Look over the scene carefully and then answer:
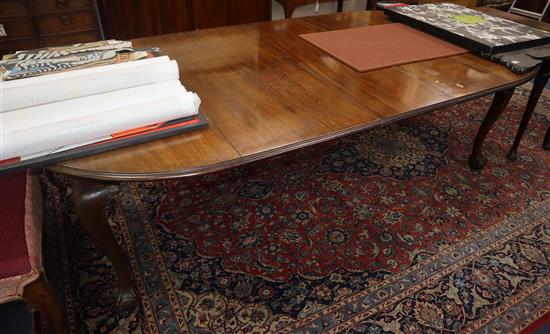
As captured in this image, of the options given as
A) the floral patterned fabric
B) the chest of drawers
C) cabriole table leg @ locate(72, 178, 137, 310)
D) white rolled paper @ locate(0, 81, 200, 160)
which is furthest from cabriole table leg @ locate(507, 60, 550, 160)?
the chest of drawers

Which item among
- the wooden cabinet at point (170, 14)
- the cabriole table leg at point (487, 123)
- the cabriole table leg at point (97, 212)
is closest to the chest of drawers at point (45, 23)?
the wooden cabinet at point (170, 14)

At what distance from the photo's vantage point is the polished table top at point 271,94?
86 centimetres

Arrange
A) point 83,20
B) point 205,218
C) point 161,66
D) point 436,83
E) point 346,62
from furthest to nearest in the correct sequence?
point 83,20 → point 205,218 → point 346,62 → point 436,83 → point 161,66

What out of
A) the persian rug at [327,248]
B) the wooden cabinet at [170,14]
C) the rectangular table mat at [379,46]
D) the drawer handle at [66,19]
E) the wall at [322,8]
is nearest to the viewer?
the persian rug at [327,248]

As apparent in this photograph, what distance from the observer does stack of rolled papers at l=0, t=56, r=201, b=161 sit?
2.61ft

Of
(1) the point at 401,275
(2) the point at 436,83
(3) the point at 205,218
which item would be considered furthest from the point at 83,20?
(1) the point at 401,275

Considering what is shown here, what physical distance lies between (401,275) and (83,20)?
224 centimetres

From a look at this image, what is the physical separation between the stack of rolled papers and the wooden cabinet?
5.86 ft

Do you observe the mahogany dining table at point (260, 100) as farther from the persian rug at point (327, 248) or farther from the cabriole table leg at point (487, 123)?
the persian rug at point (327, 248)

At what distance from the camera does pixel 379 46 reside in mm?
1496

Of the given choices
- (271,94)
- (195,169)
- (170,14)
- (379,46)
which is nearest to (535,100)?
(379,46)

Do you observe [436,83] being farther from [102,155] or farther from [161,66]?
[102,155]

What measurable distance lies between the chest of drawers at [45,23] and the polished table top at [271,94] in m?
1.08

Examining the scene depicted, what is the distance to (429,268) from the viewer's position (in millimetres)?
1437
